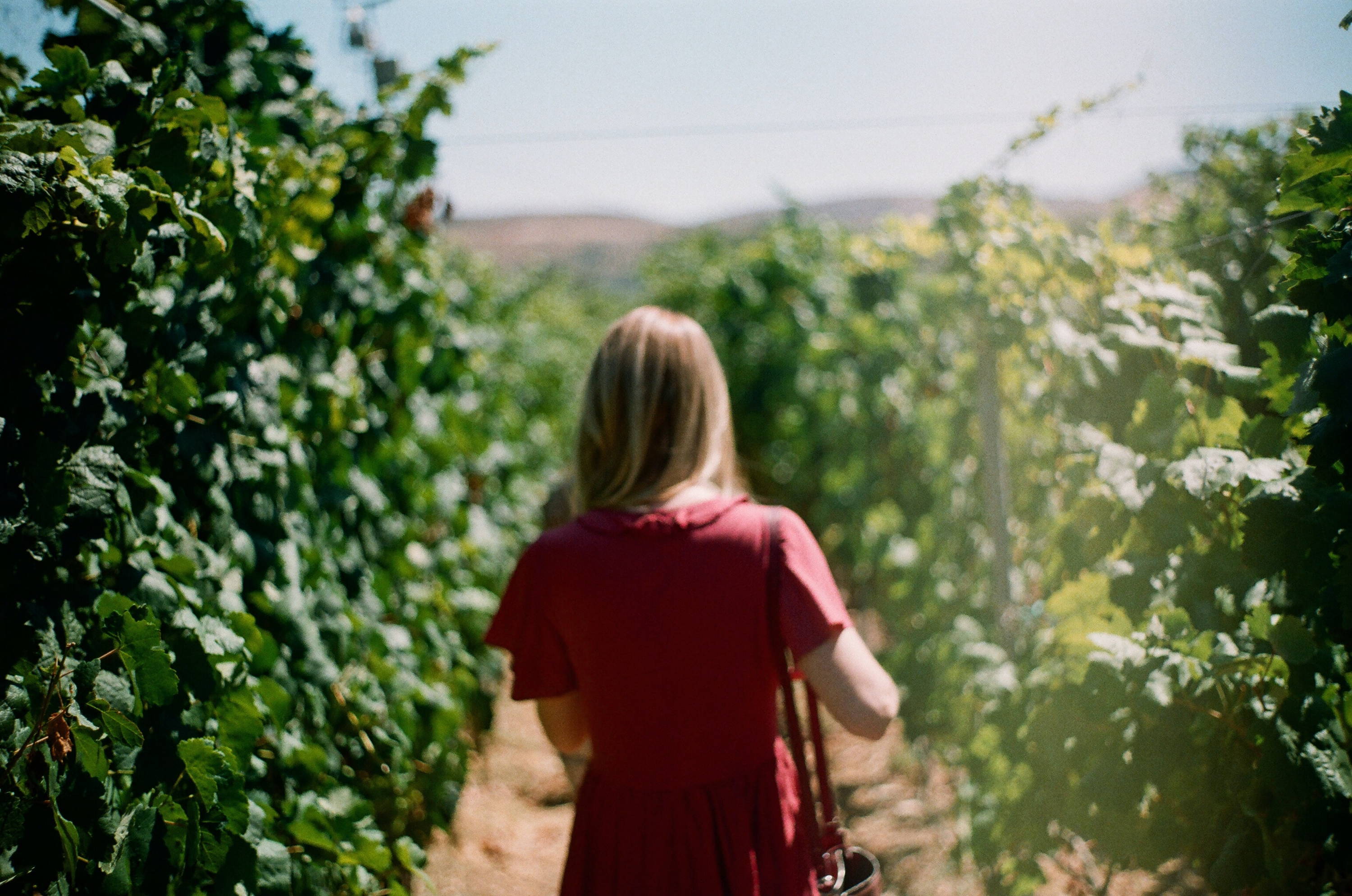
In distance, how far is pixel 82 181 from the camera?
126 centimetres

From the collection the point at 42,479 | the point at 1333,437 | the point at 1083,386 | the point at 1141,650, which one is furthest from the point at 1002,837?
the point at 42,479

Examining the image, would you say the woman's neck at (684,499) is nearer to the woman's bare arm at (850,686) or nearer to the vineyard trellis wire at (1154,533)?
the woman's bare arm at (850,686)

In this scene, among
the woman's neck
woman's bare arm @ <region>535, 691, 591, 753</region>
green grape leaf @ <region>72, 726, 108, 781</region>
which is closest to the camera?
green grape leaf @ <region>72, 726, 108, 781</region>

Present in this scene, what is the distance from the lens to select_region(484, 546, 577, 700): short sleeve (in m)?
1.47

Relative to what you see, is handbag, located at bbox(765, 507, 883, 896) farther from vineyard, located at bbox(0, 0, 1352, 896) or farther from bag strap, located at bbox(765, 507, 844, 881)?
vineyard, located at bbox(0, 0, 1352, 896)

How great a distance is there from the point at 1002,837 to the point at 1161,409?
123 cm

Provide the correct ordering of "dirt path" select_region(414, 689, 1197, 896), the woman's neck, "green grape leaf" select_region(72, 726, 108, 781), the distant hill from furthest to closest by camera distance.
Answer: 1. the distant hill
2. "dirt path" select_region(414, 689, 1197, 896)
3. the woman's neck
4. "green grape leaf" select_region(72, 726, 108, 781)

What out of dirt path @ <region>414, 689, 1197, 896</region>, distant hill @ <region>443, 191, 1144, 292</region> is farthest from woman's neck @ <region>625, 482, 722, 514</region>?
distant hill @ <region>443, 191, 1144, 292</region>

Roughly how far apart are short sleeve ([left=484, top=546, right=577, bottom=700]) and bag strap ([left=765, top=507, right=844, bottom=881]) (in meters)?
0.38

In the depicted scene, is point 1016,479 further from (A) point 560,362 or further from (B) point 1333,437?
(A) point 560,362

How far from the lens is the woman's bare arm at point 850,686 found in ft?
4.14

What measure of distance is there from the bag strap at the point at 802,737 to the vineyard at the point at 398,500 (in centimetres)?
64

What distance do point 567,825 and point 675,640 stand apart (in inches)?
98.4

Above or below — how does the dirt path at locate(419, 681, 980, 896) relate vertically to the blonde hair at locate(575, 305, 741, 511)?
below
